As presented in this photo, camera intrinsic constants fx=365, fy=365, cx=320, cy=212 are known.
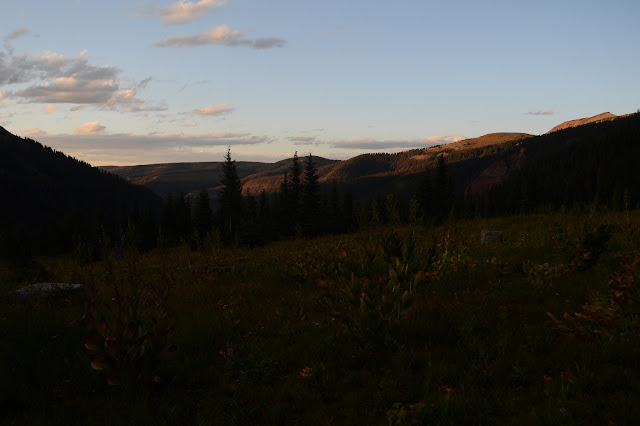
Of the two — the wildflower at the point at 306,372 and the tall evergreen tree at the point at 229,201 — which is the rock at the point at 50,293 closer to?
the wildflower at the point at 306,372

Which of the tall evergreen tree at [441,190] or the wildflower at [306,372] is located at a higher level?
the tall evergreen tree at [441,190]

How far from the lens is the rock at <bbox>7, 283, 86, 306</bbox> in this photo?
7301mm

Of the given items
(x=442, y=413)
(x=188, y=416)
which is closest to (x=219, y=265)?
(x=188, y=416)

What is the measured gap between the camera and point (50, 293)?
8.08 metres

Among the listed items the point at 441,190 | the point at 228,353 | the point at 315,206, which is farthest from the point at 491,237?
the point at 441,190

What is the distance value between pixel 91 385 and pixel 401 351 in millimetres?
3519

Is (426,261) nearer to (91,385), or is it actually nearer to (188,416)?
(188,416)

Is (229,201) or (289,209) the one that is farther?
(289,209)

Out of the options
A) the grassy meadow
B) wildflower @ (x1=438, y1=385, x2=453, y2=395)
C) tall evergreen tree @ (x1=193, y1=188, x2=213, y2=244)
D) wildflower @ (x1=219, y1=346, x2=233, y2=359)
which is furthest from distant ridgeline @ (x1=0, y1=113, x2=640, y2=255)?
wildflower @ (x1=438, y1=385, x2=453, y2=395)

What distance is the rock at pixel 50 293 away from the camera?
287 inches

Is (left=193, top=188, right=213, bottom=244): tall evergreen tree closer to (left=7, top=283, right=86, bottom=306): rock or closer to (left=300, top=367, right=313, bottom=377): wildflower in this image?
(left=7, top=283, right=86, bottom=306): rock

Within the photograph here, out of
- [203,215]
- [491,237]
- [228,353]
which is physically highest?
[491,237]

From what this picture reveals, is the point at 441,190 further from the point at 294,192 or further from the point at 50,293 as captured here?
the point at 50,293

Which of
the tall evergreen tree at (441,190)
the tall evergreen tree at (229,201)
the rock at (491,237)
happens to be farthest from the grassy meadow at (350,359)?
the tall evergreen tree at (441,190)
